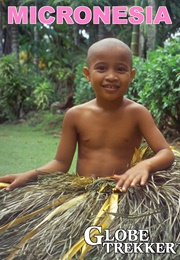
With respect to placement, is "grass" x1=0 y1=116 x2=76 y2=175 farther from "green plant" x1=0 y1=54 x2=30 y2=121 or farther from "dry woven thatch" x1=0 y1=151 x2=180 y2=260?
"green plant" x1=0 y1=54 x2=30 y2=121

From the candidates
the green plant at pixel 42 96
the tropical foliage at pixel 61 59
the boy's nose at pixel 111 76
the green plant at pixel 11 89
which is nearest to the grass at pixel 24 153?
the tropical foliage at pixel 61 59

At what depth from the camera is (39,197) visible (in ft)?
4.65

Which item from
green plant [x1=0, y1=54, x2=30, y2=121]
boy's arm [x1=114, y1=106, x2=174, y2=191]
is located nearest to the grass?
boy's arm [x1=114, y1=106, x2=174, y2=191]

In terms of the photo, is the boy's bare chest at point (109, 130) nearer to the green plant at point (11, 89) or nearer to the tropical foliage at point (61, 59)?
the tropical foliage at point (61, 59)

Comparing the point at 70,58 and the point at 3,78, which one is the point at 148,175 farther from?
the point at 70,58

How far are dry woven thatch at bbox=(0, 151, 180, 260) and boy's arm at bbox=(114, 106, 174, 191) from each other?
5 centimetres

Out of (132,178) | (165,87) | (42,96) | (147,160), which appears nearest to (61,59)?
(42,96)

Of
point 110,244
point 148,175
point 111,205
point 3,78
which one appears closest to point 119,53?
point 148,175

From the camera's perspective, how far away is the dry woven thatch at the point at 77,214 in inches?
47.6

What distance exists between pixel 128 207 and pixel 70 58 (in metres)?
10.0

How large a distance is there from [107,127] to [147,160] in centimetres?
24

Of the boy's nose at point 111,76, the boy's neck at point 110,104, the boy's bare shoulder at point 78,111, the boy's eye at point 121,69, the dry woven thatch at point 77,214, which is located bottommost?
the dry woven thatch at point 77,214

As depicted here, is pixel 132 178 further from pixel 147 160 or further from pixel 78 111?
pixel 78 111

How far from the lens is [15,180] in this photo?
1.51 meters
